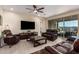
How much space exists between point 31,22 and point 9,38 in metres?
0.77

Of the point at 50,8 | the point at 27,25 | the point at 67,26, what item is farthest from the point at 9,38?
the point at 67,26

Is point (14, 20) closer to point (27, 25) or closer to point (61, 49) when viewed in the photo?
point (27, 25)

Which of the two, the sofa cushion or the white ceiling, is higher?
the white ceiling

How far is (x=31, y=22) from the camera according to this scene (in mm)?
2443

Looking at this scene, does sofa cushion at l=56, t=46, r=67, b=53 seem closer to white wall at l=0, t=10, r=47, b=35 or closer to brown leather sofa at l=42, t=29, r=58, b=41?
brown leather sofa at l=42, t=29, r=58, b=41

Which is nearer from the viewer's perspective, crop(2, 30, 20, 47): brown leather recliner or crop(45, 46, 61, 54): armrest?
crop(45, 46, 61, 54): armrest

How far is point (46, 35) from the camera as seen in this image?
2.40m

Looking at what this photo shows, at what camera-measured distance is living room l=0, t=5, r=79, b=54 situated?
221 cm

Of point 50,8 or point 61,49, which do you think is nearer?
point 61,49

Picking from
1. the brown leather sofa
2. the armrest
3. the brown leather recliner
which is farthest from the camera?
the brown leather sofa

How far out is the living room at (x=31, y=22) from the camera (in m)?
2.21

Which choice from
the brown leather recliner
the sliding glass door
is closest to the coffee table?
the brown leather recliner
